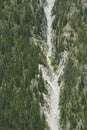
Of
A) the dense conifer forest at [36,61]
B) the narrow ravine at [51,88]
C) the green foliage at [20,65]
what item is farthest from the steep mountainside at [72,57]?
the green foliage at [20,65]

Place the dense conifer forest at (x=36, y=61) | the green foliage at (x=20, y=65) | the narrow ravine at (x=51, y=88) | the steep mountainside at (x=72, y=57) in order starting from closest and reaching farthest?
the green foliage at (x=20, y=65) → the dense conifer forest at (x=36, y=61) → the narrow ravine at (x=51, y=88) → the steep mountainside at (x=72, y=57)

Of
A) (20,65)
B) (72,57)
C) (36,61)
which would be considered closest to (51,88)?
(36,61)

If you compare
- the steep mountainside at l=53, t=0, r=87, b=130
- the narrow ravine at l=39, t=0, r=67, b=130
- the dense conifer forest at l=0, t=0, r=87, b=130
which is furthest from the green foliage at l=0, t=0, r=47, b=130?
the steep mountainside at l=53, t=0, r=87, b=130

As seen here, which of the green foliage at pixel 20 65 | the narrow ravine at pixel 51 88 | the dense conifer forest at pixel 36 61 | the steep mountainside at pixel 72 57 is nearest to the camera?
the green foliage at pixel 20 65

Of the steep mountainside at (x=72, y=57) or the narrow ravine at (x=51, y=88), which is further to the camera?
the steep mountainside at (x=72, y=57)

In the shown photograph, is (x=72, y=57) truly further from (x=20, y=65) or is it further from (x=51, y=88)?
(x=20, y=65)

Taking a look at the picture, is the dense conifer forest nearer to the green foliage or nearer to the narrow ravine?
the green foliage

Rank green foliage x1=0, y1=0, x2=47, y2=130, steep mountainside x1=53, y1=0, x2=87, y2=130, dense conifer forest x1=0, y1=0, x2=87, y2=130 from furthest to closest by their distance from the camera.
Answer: steep mountainside x1=53, y1=0, x2=87, y2=130
dense conifer forest x1=0, y1=0, x2=87, y2=130
green foliage x1=0, y1=0, x2=47, y2=130

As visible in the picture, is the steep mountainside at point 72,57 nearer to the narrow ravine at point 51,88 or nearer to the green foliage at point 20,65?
the narrow ravine at point 51,88

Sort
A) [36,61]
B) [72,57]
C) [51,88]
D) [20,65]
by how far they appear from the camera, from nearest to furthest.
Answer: [51,88]
[20,65]
[36,61]
[72,57]

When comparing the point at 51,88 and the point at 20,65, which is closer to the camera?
the point at 51,88

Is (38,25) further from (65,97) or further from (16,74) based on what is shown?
(65,97)
